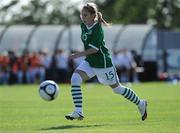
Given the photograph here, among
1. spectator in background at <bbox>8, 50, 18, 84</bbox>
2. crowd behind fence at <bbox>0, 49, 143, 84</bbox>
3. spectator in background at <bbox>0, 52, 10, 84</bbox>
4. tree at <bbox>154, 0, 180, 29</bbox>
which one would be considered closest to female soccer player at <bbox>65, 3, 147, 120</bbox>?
crowd behind fence at <bbox>0, 49, 143, 84</bbox>

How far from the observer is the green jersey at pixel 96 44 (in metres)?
16.0

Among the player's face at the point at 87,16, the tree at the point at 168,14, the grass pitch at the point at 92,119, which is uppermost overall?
the tree at the point at 168,14

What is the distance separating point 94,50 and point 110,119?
182cm

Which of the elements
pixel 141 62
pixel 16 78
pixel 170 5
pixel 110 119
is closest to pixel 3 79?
pixel 16 78

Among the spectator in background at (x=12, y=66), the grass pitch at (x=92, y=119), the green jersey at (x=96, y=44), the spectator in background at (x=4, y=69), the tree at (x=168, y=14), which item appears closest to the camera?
the grass pitch at (x=92, y=119)

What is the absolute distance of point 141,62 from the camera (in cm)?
4859

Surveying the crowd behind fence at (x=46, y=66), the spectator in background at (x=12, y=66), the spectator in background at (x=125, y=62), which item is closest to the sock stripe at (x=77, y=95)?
the crowd behind fence at (x=46, y=66)

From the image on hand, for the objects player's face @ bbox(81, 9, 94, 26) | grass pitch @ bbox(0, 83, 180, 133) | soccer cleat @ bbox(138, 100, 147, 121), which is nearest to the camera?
grass pitch @ bbox(0, 83, 180, 133)

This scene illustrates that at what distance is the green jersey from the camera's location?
16047 millimetres

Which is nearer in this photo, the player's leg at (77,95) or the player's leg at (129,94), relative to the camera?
the player's leg at (77,95)

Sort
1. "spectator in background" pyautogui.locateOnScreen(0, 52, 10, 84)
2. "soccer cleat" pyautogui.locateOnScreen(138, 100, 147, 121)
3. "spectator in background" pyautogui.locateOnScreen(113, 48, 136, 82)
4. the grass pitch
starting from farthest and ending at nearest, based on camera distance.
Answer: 1. "spectator in background" pyautogui.locateOnScreen(0, 52, 10, 84)
2. "spectator in background" pyautogui.locateOnScreen(113, 48, 136, 82)
3. "soccer cleat" pyautogui.locateOnScreen(138, 100, 147, 121)
4. the grass pitch

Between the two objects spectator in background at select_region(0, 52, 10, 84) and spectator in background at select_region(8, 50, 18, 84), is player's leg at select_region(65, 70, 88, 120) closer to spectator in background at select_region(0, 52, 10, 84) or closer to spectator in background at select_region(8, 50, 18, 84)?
spectator in background at select_region(8, 50, 18, 84)

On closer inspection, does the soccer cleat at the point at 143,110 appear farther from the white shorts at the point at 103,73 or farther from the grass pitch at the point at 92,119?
the white shorts at the point at 103,73

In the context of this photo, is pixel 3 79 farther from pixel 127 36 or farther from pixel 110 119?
pixel 110 119
